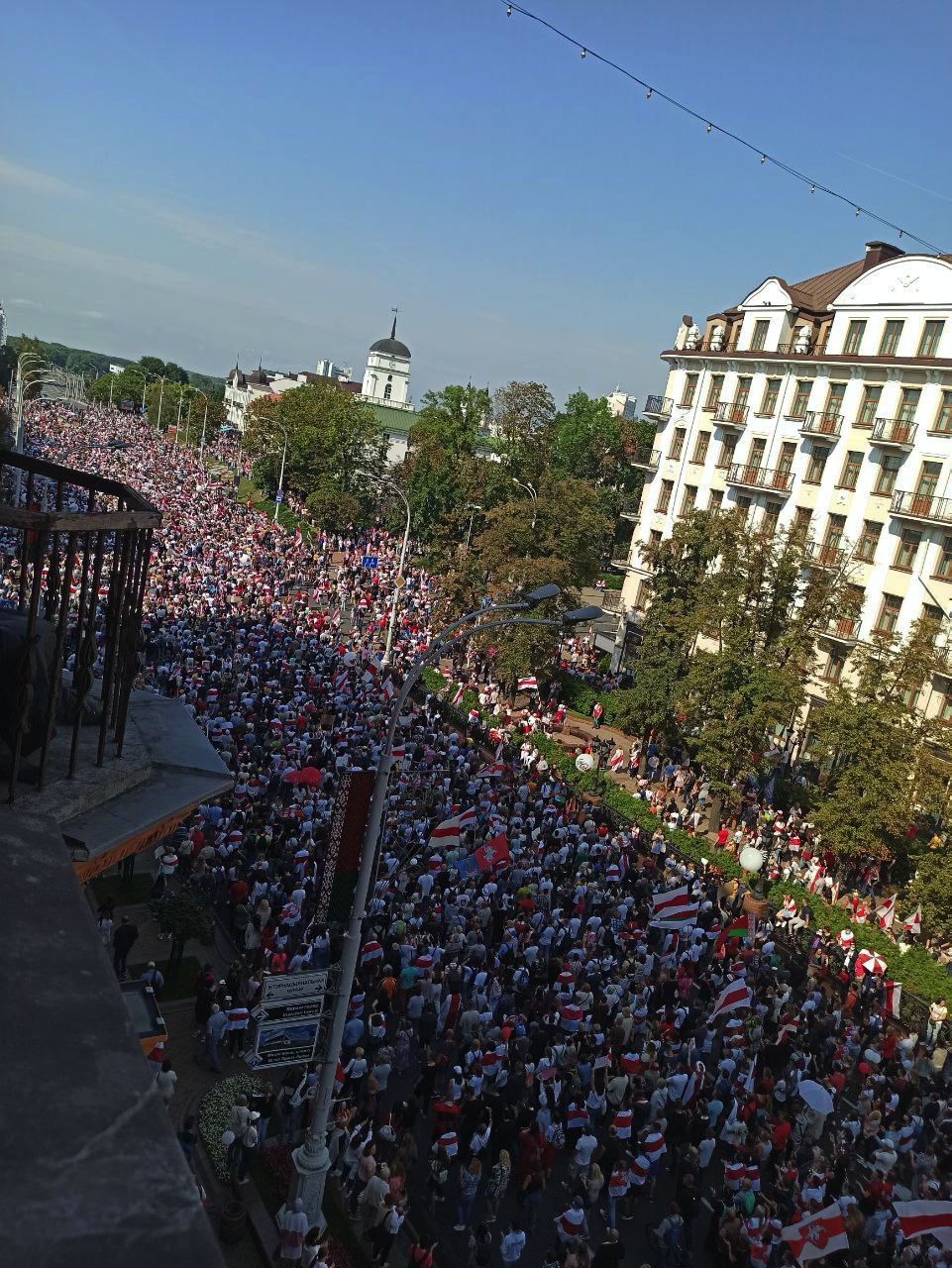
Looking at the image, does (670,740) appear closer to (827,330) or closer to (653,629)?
(653,629)

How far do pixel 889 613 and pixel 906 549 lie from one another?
8.68 ft

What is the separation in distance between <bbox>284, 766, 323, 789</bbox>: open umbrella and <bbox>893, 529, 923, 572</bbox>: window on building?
86.5 feet

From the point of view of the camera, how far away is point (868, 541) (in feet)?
137

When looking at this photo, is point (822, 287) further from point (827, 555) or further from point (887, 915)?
point (887, 915)

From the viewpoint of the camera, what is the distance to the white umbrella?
1641 centimetres

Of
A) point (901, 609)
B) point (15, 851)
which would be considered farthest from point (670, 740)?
point (15, 851)

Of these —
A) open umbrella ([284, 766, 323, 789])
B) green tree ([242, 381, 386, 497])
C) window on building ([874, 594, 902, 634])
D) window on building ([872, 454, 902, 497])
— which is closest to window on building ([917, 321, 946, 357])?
window on building ([872, 454, 902, 497])

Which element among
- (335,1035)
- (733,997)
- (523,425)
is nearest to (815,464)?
(523,425)

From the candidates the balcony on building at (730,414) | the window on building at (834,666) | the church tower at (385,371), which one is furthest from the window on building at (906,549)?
the church tower at (385,371)

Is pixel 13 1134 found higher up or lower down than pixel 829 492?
lower down

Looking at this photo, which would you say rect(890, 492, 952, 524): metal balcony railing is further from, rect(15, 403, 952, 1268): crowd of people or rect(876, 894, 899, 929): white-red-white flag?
rect(15, 403, 952, 1268): crowd of people

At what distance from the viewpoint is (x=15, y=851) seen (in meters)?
4.28

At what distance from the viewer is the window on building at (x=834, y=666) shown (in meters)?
42.2

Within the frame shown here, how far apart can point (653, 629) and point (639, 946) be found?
20.1 metres
